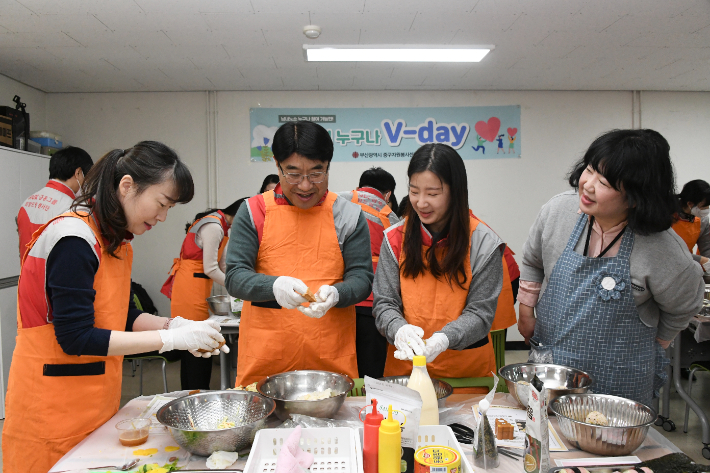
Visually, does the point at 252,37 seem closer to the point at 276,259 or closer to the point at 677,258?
the point at 276,259

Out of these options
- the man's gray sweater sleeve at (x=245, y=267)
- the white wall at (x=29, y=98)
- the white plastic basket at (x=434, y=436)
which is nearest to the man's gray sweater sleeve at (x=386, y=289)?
the man's gray sweater sleeve at (x=245, y=267)

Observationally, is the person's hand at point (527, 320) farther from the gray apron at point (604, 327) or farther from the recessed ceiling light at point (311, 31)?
the recessed ceiling light at point (311, 31)

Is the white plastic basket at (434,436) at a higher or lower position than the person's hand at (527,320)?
lower

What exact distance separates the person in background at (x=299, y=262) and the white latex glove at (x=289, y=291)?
66 mm

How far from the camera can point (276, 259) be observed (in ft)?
6.35

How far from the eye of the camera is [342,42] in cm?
423

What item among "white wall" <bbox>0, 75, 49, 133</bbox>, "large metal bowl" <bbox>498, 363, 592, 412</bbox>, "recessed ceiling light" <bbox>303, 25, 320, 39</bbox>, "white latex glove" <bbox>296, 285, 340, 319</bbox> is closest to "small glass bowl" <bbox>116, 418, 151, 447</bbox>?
"white latex glove" <bbox>296, 285, 340, 319</bbox>

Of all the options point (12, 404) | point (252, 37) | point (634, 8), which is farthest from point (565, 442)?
point (252, 37)

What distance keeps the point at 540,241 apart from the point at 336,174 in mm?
4141

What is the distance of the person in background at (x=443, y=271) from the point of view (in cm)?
179

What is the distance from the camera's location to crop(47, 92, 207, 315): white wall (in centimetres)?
571

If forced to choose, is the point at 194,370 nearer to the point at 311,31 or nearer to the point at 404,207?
the point at 404,207

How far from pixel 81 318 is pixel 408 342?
1.02 meters

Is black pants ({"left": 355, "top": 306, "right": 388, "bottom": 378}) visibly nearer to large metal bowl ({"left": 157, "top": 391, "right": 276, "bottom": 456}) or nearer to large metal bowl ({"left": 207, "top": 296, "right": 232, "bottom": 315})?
large metal bowl ({"left": 157, "top": 391, "right": 276, "bottom": 456})
